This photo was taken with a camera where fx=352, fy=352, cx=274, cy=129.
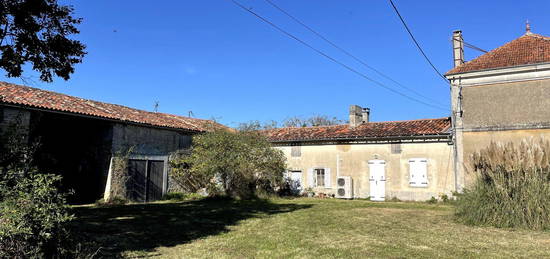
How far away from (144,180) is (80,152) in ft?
9.32

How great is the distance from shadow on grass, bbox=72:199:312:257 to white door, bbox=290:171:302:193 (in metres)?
7.09

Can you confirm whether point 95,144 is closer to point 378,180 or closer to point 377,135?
point 377,135

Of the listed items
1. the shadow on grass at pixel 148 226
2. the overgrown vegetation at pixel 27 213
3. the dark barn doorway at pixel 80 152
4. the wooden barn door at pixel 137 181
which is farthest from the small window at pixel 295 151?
the overgrown vegetation at pixel 27 213

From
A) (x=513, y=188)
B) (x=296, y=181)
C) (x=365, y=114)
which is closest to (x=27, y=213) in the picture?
(x=513, y=188)

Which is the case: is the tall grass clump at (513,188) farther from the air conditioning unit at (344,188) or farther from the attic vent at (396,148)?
the air conditioning unit at (344,188)

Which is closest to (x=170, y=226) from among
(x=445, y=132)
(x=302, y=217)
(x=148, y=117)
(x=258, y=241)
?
(x=258, y=241)

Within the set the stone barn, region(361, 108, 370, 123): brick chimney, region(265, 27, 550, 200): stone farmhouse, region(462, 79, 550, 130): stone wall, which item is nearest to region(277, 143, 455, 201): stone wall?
region(265, 27, 550, 200): stone farmhouse

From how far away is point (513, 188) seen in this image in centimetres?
812

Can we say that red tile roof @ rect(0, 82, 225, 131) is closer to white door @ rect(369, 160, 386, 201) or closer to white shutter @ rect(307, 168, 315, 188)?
white shutter @ rect(307, 168, 315, 188)

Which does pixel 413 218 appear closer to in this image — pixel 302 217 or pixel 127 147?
pixel 302 217

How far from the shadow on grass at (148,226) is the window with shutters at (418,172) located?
290 inches

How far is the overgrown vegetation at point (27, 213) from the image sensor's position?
4.01 metres

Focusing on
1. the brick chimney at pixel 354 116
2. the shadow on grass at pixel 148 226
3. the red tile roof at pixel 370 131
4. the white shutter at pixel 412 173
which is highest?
the brick chimney at pixel 354 116

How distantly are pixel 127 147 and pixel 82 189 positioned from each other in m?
2.47
